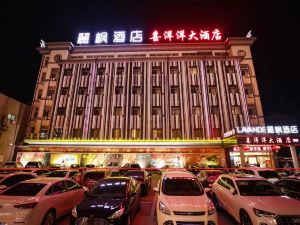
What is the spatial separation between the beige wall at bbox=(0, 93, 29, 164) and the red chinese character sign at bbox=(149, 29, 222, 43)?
2801 cm

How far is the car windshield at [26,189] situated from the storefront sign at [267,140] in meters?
19.5

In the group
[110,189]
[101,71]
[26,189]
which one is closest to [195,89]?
[101,71]

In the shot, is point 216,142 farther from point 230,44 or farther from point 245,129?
point 230,44

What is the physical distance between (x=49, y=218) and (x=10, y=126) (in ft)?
113

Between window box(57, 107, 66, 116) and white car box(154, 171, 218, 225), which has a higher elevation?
window box(57, 107, 66, 116)

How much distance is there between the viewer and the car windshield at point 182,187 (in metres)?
6.77

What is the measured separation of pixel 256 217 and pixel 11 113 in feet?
130

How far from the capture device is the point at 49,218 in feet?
21.4

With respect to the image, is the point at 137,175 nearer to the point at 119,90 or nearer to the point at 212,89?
the point at 119,90

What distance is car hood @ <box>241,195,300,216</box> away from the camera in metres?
5.45

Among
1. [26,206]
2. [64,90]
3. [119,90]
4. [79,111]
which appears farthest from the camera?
[64,90]

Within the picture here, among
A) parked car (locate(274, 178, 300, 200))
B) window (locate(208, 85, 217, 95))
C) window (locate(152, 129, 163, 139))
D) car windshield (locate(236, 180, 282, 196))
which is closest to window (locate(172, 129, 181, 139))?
window (locate(152, 129, 163, 139))

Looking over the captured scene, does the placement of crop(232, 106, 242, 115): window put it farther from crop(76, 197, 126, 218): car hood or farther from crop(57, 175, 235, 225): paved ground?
crop(76, 197, 126, 218): car hood

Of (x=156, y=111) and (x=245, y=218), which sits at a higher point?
(x=156, y=111)
